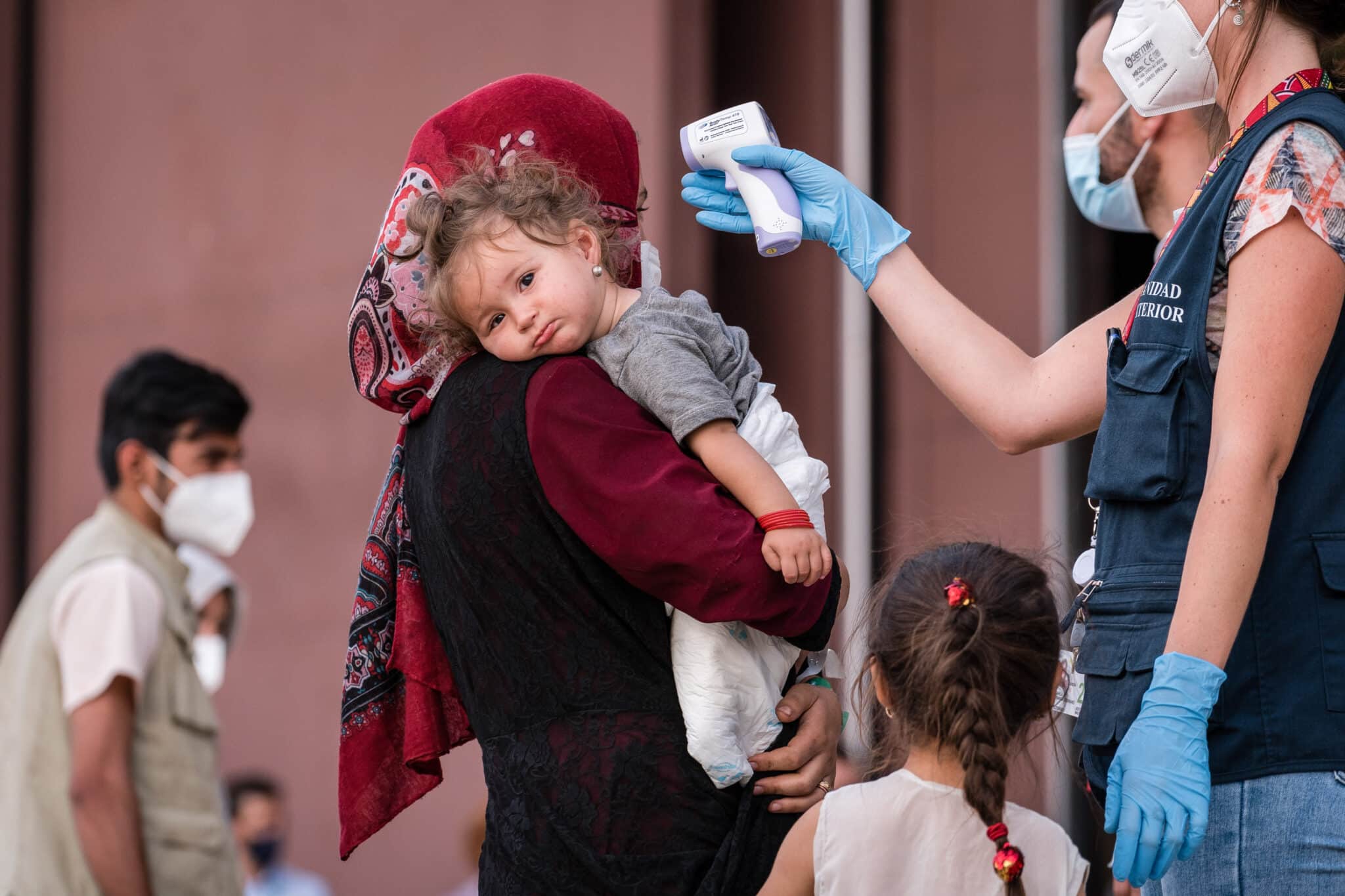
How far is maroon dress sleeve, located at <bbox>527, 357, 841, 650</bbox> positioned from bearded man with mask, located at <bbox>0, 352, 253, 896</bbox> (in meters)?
1.91

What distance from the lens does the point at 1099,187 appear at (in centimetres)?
304

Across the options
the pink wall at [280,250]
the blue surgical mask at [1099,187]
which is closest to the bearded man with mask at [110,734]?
the pink wall at [280,250]

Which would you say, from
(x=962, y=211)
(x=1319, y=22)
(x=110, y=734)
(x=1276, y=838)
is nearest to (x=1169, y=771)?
(x=1276, y=838)

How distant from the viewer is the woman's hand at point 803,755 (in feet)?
5.86

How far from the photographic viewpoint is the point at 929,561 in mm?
2025

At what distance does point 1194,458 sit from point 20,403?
6031 mm

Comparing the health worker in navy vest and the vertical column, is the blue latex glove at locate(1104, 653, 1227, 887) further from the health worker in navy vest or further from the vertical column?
the vertical column

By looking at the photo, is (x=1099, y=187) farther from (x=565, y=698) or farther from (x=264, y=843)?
(x=264, y=843)

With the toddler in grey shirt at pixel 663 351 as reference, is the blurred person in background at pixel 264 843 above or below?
below

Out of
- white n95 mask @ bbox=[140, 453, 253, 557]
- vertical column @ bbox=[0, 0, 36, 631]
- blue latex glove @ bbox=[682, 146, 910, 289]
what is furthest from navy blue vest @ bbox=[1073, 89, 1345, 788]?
vertical column @ bbox=[0, 0, 36, 631]

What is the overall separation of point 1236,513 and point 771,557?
0.47m

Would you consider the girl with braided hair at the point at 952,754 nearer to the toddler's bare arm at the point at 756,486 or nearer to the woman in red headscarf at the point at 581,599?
the woman in red headscarf at the point at 581,599

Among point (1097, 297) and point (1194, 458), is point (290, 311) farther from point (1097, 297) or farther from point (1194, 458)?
point (1194, 458)

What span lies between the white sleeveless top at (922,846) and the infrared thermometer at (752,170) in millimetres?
721
